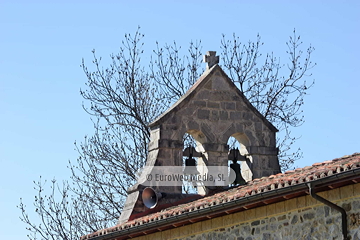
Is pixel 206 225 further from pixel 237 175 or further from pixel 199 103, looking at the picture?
pixel 199 103

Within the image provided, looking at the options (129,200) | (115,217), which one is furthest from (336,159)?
(115,217)

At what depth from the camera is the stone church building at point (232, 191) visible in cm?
949

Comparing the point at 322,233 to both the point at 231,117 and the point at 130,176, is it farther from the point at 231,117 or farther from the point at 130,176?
the point at 130,176

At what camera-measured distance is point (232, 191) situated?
12680 mm

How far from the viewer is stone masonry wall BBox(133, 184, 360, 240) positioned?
934 cm

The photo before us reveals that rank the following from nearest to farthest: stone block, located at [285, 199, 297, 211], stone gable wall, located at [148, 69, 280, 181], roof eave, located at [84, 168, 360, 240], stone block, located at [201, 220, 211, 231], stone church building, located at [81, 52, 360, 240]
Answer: roof eave, located at [84, 168, 360, 240]
stone church building, located at [81, 52, 360, 240]
stone block, located at [285, 199, 297, 211]
stone block, located at [201, 220, 211, 231]
stone gable wall, located at [148, 69, 280, 181]

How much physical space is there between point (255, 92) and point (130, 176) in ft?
13.3

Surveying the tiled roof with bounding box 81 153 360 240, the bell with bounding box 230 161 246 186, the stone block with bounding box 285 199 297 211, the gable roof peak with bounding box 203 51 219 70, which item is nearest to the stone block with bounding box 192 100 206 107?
the gable roof peak with bounding box 203 51 219 70

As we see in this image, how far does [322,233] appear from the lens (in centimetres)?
962

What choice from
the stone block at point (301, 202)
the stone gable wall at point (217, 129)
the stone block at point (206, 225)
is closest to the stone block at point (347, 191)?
the stone block at point (301, 202)

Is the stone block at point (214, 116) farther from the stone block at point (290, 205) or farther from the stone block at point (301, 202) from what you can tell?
the stone block at point (301, 202)

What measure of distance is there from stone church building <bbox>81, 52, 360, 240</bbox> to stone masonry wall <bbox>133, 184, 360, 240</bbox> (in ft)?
0.04

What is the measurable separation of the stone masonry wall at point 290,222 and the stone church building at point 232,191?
0.04ft

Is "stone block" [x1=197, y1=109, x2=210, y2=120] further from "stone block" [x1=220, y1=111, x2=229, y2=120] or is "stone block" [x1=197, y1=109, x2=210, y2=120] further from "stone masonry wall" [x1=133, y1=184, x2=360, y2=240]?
"stone masonry wall" [x1=133, y1=184, x2=360, y2=240]
